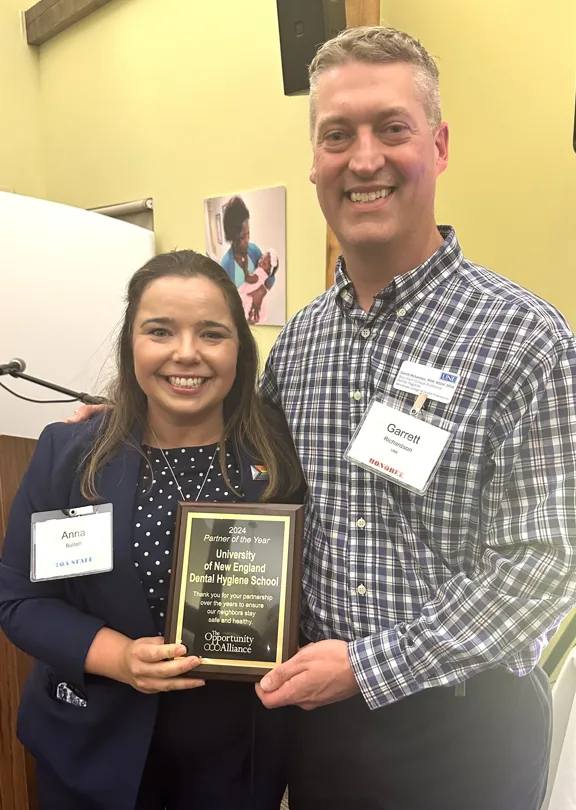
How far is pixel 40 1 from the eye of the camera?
4.04 metres

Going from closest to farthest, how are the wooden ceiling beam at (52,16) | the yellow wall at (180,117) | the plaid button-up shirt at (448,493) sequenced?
the plaid button-up shirt at (448,493) → the yellow wall at (180,117) → the wooden ceiling beam at (52,16)

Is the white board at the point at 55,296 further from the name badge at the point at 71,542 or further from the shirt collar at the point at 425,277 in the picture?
the shirt collar at the point at 425,277

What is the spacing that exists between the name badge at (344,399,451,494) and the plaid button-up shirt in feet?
0.08

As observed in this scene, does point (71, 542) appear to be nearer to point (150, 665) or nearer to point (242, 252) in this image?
point (150, 665)

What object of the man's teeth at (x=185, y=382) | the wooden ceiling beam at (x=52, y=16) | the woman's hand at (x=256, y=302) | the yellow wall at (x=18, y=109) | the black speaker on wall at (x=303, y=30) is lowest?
the man's teeth at (x=185, y=382)

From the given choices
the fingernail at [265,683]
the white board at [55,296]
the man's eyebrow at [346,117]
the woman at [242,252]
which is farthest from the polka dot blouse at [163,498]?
the woman at [242,252]

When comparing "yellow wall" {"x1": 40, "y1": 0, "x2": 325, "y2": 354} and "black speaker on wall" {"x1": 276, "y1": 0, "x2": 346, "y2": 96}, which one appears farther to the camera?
"yellow wall" {"x1": 40, "y1": 0, "x2": 325, "y2": 354}

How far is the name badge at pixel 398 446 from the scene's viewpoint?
3.51ft

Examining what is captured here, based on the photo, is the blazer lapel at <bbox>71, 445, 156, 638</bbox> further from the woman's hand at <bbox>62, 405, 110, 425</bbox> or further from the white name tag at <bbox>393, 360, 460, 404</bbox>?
the white name tag at <bbox>393, 360, 460, 404</bbox>

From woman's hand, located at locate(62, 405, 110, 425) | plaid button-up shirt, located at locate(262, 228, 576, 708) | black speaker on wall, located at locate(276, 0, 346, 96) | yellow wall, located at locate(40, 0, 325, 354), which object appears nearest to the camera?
plaid button-up shirt, located at locate(262, 228, 576, 708)

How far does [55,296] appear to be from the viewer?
2984 millimetres

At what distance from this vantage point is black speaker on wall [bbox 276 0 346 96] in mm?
1938

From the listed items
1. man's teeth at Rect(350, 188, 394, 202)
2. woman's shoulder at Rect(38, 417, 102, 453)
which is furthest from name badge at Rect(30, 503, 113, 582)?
man's teeth at Rect(350, 188, 394, 202)

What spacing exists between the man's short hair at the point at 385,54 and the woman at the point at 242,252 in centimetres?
171
